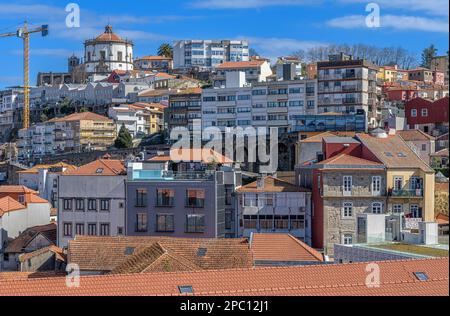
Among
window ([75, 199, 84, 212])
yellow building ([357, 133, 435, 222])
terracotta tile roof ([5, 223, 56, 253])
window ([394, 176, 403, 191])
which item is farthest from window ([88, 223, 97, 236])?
window ([394, 176, 403, 191])

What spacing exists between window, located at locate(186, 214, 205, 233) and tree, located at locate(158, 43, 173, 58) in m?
102

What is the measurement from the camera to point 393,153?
35906mm

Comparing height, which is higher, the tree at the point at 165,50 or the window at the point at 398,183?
the tree at the point at 165,50

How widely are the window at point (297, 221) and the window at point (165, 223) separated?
5155 millimetres

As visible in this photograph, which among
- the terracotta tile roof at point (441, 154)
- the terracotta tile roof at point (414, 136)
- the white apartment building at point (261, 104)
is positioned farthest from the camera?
the white apartment building at point (261, 104)

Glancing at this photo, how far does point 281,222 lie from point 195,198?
13.1ft

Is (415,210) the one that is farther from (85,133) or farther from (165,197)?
(85,133)

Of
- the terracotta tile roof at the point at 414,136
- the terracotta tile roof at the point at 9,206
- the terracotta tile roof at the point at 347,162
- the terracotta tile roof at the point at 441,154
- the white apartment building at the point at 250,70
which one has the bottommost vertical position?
the terracotta tile roof at the point at 9,206

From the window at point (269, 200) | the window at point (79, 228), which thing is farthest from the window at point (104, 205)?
the window at point (269, 200)

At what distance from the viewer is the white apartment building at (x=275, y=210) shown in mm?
36094

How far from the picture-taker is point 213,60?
120875 mm

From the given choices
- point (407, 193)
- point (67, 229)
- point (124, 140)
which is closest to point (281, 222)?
point (407, 193)

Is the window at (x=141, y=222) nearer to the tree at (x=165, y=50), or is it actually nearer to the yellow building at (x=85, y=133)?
the yellow building at (x=85, y=133)

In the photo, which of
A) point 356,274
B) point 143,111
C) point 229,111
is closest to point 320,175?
point 356,274
